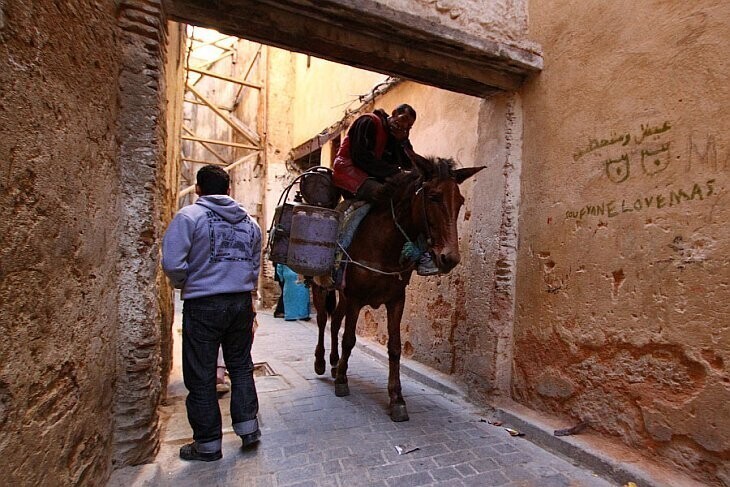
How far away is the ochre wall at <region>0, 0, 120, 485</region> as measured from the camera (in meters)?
1.29

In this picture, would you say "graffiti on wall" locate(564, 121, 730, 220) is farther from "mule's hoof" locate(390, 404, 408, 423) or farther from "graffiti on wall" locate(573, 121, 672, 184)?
"mule's hoof" locate(390, 404, 408, 423)

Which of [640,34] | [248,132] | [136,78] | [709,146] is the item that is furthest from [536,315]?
[248,132]

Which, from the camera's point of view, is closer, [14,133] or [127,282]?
[14,133]

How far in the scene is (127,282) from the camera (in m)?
2.40

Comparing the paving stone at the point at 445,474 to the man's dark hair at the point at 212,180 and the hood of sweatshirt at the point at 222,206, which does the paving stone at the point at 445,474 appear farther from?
the man's dark hair at the point at 212,180

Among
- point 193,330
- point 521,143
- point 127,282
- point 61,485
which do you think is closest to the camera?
point 61,485

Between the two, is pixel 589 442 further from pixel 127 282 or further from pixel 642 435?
pixel 127 282

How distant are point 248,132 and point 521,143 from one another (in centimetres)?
867

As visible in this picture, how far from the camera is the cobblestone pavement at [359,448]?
2.48m

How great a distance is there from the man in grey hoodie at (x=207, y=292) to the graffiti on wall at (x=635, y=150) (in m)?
2.61

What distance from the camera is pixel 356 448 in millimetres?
2859

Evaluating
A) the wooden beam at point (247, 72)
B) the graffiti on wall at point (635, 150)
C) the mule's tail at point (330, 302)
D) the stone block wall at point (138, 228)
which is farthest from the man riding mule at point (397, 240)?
the wooden beam at point (247, 72)

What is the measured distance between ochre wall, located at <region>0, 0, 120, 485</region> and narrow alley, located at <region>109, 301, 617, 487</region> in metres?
0.68

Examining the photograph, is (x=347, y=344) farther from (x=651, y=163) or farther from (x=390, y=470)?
(x=651, y=163)
